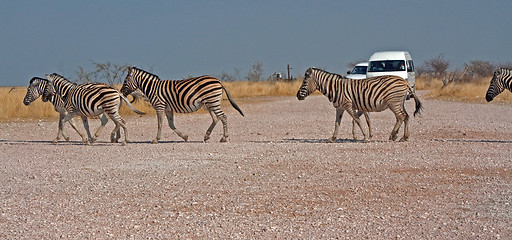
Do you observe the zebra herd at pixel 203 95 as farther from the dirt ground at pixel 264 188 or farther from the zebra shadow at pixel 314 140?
the dirt ground at pixel 264 188

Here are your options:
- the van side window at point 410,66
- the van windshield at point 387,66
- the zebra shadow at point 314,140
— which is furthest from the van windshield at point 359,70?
the zebra shadow at point 314,140

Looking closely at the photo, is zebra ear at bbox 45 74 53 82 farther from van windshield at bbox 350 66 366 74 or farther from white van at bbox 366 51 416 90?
van windshield at bbox 350 66 366 74

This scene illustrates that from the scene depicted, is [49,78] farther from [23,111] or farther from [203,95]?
[23,111]

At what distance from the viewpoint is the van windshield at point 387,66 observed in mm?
29672

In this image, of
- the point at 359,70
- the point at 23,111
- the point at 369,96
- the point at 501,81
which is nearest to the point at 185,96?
the point at 369,96

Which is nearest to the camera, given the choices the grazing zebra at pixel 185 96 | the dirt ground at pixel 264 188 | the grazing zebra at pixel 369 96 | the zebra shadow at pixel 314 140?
the dirt ground at pixel 264 188

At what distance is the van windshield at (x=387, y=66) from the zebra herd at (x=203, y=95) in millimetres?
14078

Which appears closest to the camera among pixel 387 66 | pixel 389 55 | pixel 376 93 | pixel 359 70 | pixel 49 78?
pixel 376 93

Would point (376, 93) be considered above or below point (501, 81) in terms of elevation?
below

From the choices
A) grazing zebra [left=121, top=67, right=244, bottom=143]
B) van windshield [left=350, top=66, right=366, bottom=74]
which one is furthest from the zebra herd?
van windshield [left=350, top=66, right=366, bottom=74]

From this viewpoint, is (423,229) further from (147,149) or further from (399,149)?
(147,149)

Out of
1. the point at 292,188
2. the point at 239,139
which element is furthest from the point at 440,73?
the point at 292,188

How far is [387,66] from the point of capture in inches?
1177

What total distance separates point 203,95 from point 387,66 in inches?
615
